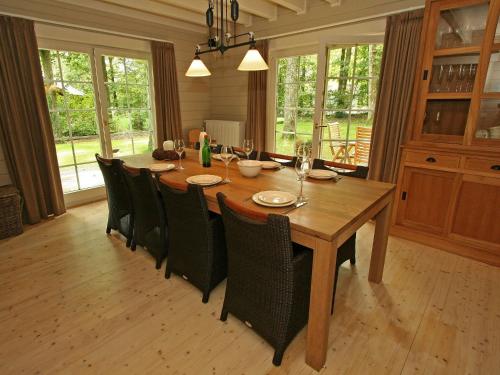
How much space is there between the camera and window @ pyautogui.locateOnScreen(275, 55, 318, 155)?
3.83 meters

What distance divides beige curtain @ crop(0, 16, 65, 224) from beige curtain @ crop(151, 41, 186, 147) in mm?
1427

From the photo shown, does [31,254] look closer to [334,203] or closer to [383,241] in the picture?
[334,203]

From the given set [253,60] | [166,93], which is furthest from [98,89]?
[253,60]

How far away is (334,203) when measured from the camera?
161 cm

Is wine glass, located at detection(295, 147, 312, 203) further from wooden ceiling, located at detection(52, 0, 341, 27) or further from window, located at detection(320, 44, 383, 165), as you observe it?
wooden ceiling, located at detection(52, 0, 341, 27)

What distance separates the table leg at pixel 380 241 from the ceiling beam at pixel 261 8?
2.90 metres

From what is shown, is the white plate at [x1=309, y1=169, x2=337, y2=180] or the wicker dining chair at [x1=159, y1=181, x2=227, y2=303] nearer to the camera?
the wicker dining chair at [x1=159, y1=181, x2=227, y2=303]

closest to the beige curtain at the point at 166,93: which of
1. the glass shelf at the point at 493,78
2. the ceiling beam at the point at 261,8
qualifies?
the ceiling beam at the point at 261,8

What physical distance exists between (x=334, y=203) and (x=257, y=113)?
2939mm

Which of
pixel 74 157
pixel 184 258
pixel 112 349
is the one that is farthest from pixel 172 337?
pixel 74 157

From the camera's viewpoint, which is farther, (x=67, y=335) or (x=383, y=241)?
(x=383, y=241)

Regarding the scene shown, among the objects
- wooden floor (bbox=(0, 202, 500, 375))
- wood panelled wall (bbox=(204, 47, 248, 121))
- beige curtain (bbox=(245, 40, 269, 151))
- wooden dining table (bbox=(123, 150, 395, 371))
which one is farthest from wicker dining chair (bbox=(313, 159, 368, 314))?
wood panelled wall (bbox=(204, 47, 248, 121))

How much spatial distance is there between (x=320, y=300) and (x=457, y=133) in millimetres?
2230

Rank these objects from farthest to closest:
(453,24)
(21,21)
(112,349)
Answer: (21,21) → (453,24) → (112,349)
